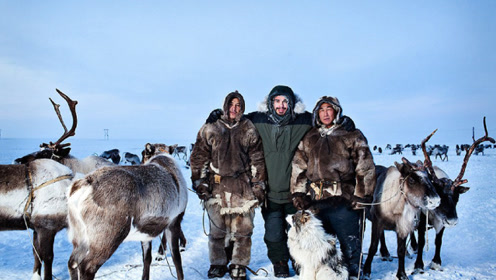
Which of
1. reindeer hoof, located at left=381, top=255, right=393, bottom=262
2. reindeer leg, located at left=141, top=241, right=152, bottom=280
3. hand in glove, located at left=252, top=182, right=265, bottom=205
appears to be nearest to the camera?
reindeer leg, located at left=141, top=241, right=152, bottom=280

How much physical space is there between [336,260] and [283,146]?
1392 millimetres

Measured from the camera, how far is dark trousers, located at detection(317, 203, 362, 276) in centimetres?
363

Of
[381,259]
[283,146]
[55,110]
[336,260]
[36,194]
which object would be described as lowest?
[381,259]

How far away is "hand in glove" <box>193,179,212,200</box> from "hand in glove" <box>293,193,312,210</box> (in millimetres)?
1058

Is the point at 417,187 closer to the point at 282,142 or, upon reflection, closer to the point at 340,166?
the point at 340,166

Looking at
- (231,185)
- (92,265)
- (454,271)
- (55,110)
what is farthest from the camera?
(55,110)

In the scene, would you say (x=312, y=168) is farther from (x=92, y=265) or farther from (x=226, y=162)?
(x=92, y=265)

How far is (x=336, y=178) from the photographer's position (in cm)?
357

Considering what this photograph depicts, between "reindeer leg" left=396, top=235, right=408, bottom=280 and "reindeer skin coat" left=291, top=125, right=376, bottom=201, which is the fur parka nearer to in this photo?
"reindeer skin coat" left=291, top=125, right=376, bottom=201

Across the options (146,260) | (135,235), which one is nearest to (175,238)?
(146,260)

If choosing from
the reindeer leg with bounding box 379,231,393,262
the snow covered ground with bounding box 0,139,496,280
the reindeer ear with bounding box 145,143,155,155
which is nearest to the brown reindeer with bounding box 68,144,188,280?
the reindeer ear with bounding box 145,143,155,155

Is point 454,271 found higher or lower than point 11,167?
lower

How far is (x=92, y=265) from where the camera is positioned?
2.65 meters

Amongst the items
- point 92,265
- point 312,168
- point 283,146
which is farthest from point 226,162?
point 92,265
